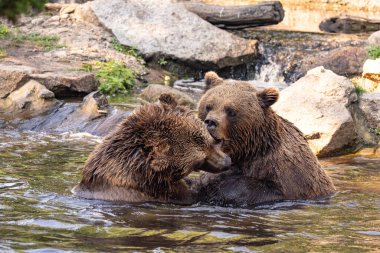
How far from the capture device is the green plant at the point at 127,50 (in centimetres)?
1930

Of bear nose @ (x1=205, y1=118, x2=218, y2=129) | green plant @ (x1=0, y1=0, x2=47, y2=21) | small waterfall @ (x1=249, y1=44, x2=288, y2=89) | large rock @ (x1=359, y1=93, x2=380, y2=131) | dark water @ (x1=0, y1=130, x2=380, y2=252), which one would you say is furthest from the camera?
small waterfall @ (x1=249, y1=44, x2=288, y2=89)

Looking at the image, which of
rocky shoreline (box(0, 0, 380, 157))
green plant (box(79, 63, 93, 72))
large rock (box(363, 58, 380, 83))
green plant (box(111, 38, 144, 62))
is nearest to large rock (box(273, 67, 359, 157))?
rocky shoreline (box(0, 0, 380, 157))

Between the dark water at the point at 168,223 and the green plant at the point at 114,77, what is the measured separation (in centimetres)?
660

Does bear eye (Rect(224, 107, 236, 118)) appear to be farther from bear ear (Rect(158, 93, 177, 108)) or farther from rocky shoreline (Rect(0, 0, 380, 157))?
rocky shoreline (Rect(0, 0, 380, 157))

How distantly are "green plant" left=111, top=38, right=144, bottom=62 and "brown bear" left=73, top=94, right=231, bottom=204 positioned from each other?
11.6m

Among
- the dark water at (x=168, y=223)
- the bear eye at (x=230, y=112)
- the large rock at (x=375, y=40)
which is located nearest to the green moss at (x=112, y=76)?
the large rock at (x=375, y=40)

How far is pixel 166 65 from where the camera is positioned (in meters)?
19.8

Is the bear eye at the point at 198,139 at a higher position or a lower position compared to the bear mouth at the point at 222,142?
higher

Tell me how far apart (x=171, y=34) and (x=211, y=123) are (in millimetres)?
12307

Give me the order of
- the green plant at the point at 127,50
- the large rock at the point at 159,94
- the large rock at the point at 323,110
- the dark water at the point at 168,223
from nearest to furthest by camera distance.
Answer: the dark water at the point at 168,223 < the large rock at the point at 323,110 < the large rock at the point at 159,94 < the green plant at the point at 127,50

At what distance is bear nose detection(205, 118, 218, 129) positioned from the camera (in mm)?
8039

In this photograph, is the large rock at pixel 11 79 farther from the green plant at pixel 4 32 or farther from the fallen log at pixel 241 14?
the fallen log at pixel 241 14

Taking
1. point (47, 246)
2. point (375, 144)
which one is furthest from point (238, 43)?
point (47, 246)

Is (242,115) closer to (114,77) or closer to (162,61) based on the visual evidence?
(114,77)
